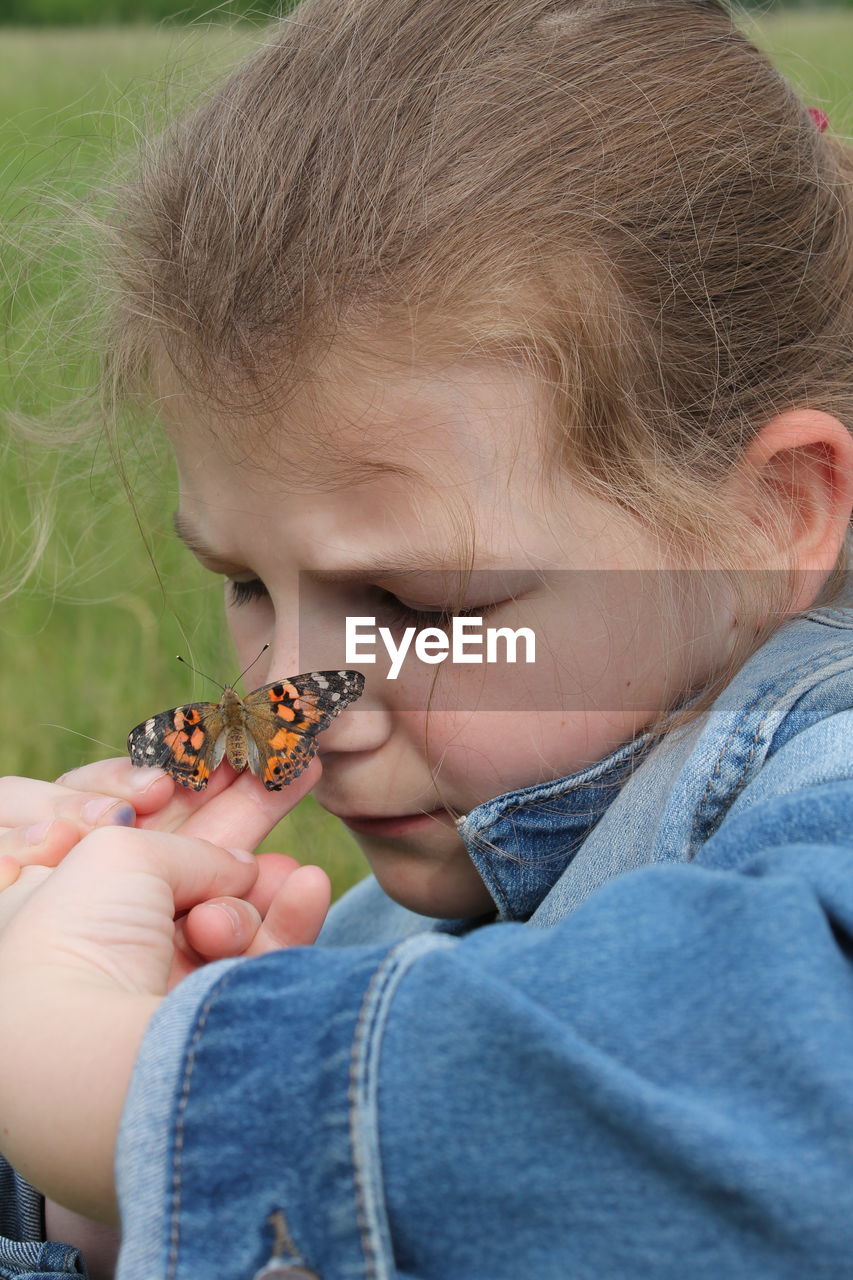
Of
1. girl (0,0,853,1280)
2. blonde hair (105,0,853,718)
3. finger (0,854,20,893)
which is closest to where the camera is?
girl (0,0,853,1280)

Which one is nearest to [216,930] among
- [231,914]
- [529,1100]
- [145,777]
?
[231,914]

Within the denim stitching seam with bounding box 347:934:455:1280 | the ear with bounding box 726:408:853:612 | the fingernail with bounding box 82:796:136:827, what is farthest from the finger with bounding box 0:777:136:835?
the ear with bounding box 726:408:853:612

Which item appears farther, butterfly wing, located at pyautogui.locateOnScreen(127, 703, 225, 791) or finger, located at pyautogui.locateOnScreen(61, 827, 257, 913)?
butterfly wing, located at pyautogui.locateOnScreen(127, 703, 225, 791)

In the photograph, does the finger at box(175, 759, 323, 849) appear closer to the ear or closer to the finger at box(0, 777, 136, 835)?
the finger at box(0, 777, 136, 835)

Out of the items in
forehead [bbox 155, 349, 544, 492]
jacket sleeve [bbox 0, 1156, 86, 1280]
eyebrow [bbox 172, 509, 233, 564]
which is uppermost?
forehead [bbox 155, 349, 544, 492]

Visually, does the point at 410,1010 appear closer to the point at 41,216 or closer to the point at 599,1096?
the point at 599,1096

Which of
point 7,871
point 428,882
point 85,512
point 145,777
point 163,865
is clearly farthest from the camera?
point 85,512

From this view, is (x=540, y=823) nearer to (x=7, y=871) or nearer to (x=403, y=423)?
(x=403, y=423)
